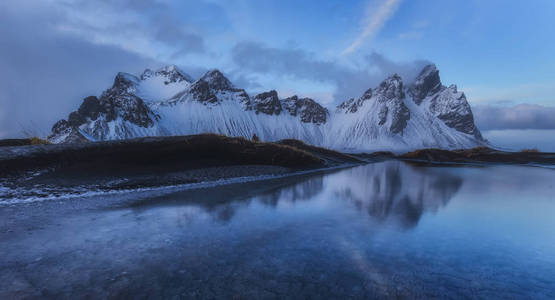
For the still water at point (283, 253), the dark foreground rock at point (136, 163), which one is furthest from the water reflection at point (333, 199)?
the dark foreground rock at point (136, 163)

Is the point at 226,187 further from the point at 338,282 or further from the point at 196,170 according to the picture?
the point at 338,282

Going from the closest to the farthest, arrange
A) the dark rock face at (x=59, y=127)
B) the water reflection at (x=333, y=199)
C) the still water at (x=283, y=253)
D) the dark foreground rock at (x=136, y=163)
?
the still water at (x=283, y=253) → the water reflection at (x=333, y=199) → the dark foreground rock at (x=136, y=163) → the dark rock face at (x=59, y=127)

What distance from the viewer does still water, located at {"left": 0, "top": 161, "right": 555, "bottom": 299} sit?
296cm

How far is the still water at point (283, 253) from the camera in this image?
2959mm

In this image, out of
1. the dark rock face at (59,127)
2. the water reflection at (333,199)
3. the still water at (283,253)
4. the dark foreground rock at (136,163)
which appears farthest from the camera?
the dark rock face at (59,127)

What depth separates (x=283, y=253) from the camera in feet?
13.1

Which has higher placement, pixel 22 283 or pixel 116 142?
pixel 116 142

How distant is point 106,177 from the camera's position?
9883 mm

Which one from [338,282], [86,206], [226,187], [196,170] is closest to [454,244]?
[338,282]

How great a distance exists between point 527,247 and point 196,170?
38.1 feet

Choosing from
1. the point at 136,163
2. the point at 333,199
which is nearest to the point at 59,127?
the point at 136,163

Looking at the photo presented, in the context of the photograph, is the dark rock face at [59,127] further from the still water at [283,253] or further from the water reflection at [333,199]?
the still water at [283,253]

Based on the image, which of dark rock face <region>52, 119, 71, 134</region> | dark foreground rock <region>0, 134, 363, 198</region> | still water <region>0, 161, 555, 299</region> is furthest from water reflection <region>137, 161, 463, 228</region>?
dark rock face <region>52, 119, 71, 134</region>

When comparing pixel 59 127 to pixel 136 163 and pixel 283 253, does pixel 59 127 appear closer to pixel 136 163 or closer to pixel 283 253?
pixel 136 163
